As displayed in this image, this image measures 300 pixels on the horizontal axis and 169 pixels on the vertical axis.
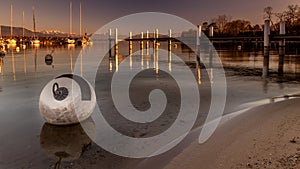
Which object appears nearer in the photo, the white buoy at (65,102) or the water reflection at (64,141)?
the water reflection at (64,141)

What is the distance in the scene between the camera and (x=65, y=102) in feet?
24.6

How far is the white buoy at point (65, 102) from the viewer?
24.8 ft

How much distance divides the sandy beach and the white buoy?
335 cm

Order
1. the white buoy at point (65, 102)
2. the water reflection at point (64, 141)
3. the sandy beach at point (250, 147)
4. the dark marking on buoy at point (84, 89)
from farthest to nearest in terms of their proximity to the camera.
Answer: the dark marking on buoy at point (84, 89)
the white buoy at point (65, 102)
the water reflection at point (64, 141)
the sandy beach at point (250, 147)

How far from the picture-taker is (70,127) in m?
7.71

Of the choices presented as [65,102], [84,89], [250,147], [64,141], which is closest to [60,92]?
[65,102]

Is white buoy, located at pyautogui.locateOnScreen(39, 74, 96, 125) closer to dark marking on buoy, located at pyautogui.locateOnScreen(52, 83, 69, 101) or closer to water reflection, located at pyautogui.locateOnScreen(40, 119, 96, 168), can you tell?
dark marking on buoy, located at pyautogui.locateOnScreen(52, 83, 69, 101)

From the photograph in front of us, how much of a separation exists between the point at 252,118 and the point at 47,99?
5.58 m

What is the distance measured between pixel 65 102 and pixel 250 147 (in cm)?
464

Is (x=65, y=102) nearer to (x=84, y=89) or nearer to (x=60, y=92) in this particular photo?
(x=60, y=92)

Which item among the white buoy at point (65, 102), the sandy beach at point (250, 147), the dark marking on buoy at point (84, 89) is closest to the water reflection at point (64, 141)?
the white buoy at point (65, 102)

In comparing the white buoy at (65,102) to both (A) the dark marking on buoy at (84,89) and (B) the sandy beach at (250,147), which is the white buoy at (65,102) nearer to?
(A) the dark marking on buoy at (84,89)

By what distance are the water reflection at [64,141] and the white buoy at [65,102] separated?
246 millimetres

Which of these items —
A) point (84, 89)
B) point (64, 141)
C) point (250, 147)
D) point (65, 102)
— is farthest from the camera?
point (84, 89)
